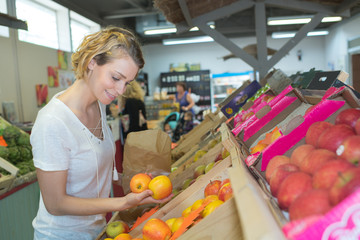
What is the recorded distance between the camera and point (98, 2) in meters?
8.76

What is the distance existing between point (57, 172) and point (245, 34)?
12783 millimetres

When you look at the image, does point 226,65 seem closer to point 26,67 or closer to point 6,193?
point 26,67

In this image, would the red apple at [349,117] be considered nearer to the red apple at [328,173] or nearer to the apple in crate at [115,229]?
the red apple at [328,173]

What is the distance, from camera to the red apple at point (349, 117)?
2.95ft

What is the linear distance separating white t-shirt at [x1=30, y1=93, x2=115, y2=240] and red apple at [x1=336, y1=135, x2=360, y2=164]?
3.52 feet

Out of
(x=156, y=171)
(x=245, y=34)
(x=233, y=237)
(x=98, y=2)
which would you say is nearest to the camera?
(x=233, y=237)

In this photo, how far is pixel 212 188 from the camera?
53.1 inches

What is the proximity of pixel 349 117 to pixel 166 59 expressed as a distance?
13.5m

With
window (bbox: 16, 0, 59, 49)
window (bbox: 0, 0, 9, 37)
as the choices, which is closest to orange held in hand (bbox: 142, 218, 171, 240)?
window (bbox: 0, 0, 9, 37)

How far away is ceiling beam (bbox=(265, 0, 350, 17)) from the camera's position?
10.4ft

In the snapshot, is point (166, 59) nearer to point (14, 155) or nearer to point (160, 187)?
point (14, 155)

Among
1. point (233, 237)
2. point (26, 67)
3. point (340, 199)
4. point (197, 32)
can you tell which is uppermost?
point (197, 32)

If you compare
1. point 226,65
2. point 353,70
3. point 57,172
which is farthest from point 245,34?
point 57,172

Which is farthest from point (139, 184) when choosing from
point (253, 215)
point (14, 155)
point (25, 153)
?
point (25, 153)
